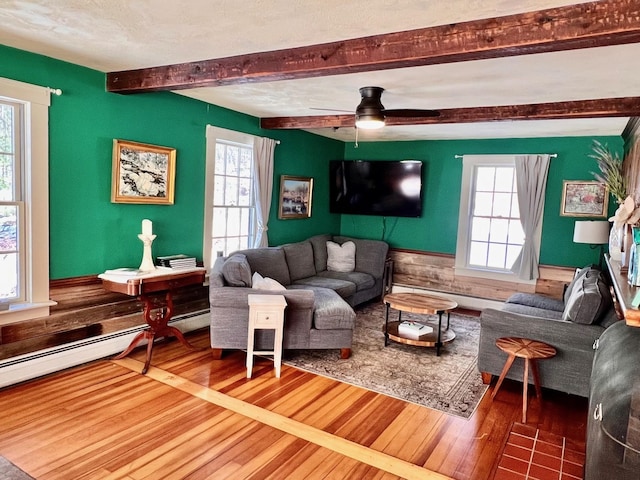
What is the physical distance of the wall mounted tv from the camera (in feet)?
20.9

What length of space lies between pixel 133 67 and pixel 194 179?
1347 mm

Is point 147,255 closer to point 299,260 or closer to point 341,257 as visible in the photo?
point 299,260

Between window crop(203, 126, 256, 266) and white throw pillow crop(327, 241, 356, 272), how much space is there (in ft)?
4.40

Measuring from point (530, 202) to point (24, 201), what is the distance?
18.3 ft

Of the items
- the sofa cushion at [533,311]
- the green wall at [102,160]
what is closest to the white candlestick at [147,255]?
the green wall at [102,160]

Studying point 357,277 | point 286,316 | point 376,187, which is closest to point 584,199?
point 376,187

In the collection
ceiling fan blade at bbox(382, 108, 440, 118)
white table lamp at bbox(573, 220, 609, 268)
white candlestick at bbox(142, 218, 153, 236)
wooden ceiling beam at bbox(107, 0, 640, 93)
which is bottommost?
white candlestick at bbox(142, 218, 153, 236)

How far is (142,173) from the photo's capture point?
13.0 ft

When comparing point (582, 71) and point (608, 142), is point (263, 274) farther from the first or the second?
point (608, 142)

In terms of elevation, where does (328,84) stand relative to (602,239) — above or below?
above

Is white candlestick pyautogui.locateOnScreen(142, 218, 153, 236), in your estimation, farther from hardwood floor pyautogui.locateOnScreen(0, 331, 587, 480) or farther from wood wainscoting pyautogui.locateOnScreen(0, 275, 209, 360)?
hardwood floor pyautogui.locateOnScreen(0, 331, 587, 480)

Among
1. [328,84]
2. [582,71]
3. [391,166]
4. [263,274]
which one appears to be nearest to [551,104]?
[582,71]

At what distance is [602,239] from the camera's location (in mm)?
4727

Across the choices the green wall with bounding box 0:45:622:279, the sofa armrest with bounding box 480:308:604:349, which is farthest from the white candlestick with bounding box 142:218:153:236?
the sofa armrest with bounding box 480:308:604:349
